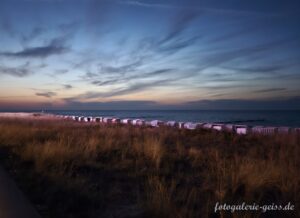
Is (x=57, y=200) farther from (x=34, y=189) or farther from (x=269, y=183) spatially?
(x=269, y=183)

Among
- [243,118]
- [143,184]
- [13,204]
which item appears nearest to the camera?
[13,204]

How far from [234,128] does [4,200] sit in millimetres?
23424

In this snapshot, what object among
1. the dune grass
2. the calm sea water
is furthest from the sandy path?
the calm sea water

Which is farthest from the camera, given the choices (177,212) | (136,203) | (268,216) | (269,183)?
(269,183)

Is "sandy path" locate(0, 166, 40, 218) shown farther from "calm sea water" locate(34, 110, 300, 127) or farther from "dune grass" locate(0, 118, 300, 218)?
"calm sea water" locate(34, 110, 300, 127)

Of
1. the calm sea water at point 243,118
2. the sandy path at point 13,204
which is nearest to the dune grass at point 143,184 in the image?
the sandy path at point 13,204

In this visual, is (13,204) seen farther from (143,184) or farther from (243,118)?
(243,118)

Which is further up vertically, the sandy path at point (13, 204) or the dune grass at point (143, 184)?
the sandy path at point (13, 204)

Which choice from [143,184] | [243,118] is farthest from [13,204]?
[243,118]

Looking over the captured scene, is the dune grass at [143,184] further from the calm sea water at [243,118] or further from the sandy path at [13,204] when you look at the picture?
the calm sea water at [243,118]

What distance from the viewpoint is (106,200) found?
6676mm

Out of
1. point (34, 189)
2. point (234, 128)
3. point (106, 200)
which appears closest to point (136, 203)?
point (106, 200)

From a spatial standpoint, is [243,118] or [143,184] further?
[243,118]

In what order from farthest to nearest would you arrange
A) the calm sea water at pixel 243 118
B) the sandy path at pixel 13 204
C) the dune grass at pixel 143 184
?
1. the calm sea water at pixel 243 118
2. the dune grass at pixel 143 184
3. the sandy path at pixel 13 204
